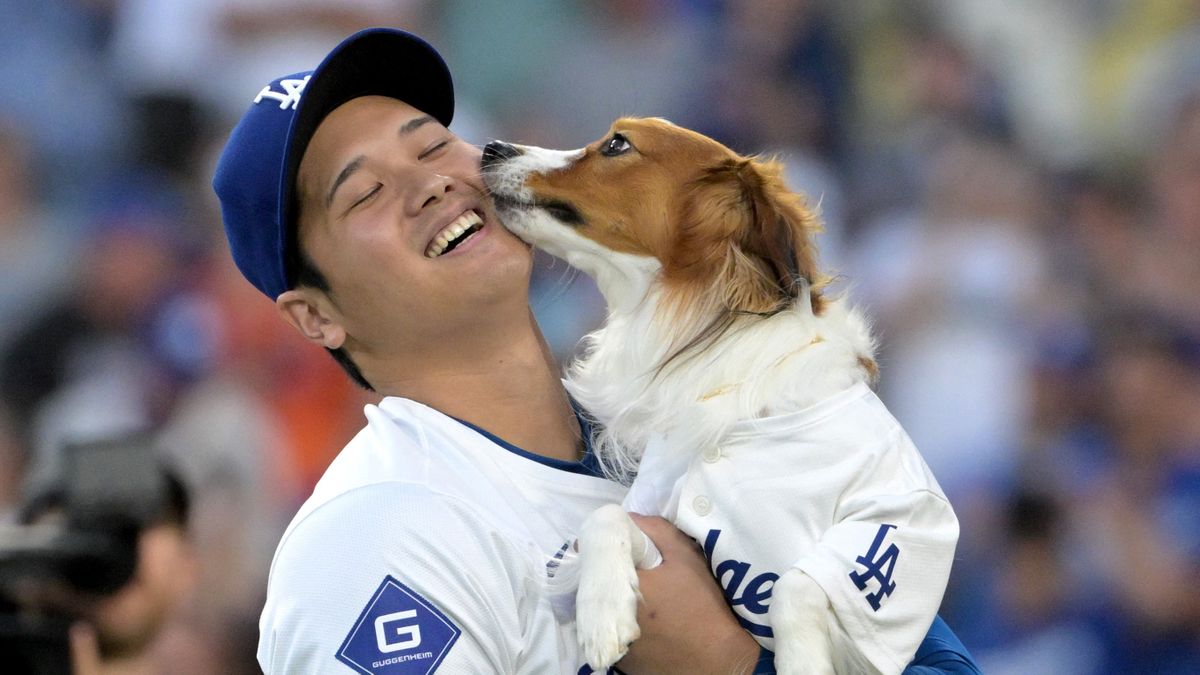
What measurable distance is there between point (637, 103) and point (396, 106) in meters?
3.20

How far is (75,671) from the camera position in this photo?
1.92 metres

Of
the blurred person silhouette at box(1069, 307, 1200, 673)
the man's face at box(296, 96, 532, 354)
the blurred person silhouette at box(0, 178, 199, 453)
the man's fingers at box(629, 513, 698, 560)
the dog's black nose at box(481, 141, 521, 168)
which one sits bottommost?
the blurred person silhouette at box(0, 178, 199, 453)

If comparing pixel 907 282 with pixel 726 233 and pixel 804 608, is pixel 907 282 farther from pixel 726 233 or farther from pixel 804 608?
pixel 804 608

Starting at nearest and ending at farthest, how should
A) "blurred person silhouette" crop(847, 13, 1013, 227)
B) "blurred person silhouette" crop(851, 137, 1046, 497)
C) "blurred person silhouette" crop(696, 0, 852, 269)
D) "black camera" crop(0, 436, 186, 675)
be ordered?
"black camera" crop(0, 436, 186, 675)
"blurred person silhouette" crop(851, 137, 1046, 497)
"blurred person silhouette" crop(847, 13, 1013, 227)
"blurred person silhouette" crop(696, 0, 852, 269)

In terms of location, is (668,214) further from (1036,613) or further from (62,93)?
(62,93)

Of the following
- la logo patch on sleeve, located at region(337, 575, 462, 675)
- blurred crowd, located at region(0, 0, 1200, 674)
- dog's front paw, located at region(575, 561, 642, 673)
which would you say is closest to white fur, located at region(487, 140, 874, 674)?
dog's front paw, located at region(575, 561, 642, 673)

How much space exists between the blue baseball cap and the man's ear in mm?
52

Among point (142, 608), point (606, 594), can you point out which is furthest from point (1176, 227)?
point (142, 608)

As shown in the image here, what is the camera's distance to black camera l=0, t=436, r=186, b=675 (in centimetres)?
185

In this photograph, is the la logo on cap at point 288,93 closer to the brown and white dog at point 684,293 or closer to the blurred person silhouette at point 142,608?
the brown and white dog at point 684,293

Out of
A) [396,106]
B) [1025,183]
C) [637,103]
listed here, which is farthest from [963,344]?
[396,106]

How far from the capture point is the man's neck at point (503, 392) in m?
2.50

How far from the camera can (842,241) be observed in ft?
18.3

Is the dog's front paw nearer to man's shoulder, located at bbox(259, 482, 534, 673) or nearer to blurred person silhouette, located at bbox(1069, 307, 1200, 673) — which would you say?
man's shoulder, located at bbox(259, 482, 534, 673)
